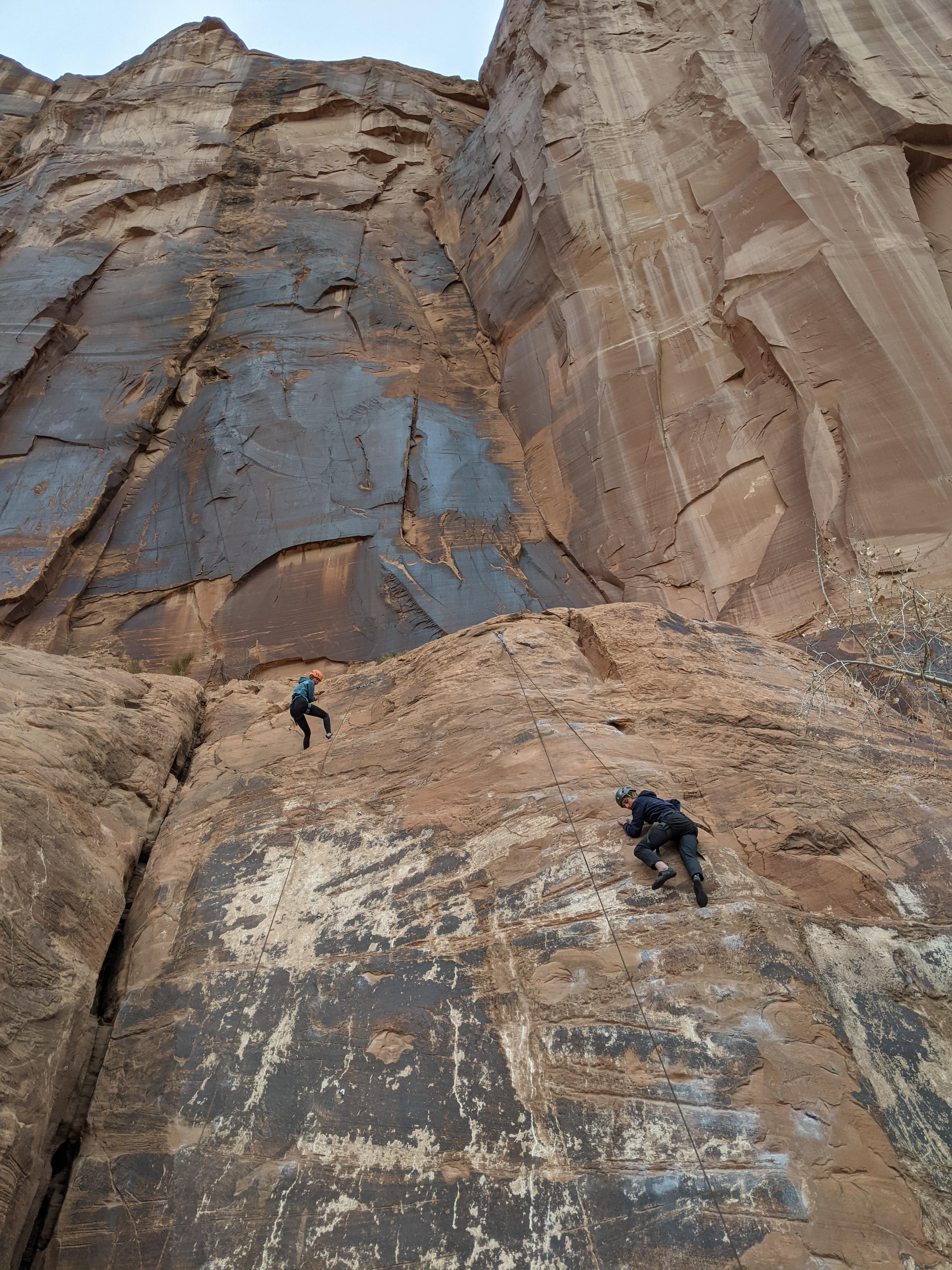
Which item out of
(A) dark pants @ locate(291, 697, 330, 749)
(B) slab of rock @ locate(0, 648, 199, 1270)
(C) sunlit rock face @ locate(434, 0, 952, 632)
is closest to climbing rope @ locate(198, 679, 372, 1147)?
(A) dark pants @ locate(291, 697, 330, 749)

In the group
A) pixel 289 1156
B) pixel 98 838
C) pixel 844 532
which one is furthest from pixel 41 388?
pixel 289 1156

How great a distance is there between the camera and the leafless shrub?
8.70m

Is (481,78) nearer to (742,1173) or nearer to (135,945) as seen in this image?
(135,945)

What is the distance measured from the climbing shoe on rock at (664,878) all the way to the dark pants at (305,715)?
A: 5.03m

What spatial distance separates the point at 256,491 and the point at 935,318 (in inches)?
553

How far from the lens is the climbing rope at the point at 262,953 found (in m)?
6.71

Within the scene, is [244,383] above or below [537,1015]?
above

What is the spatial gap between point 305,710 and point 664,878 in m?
5.36

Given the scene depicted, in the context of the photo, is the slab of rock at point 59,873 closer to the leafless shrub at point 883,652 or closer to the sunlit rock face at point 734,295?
the leafless shrub at point 883,652

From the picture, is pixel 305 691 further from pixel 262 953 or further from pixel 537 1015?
pixel 537 1015

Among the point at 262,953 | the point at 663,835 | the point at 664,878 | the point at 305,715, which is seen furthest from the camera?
the point at 305,715

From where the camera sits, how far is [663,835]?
7270mm

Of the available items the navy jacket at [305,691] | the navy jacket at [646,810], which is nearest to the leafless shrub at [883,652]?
the navy jacket at [646,810]

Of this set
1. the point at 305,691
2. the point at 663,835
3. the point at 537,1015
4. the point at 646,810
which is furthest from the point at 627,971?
the point at 305,691
